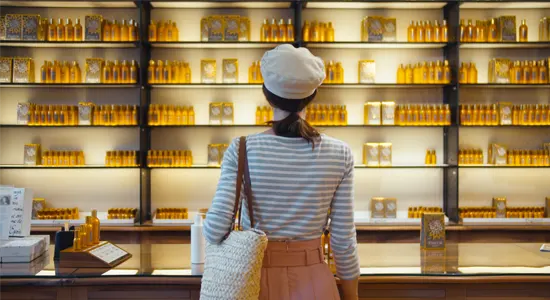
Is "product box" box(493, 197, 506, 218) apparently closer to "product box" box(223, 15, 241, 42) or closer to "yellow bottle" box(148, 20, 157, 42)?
"product box" box(223, 15, 241, 42)

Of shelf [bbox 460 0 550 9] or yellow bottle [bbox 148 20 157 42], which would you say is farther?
shelf [bbox 460 0 550 9]

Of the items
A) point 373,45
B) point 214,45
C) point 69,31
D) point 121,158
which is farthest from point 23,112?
point 373,45

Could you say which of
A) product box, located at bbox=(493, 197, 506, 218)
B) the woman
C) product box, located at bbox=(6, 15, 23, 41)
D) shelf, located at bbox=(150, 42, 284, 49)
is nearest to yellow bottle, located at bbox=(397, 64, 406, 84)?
shelf, located at bbox=(150, 42, 284, 49)

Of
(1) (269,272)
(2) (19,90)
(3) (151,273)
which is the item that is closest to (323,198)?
(1) (269,272)

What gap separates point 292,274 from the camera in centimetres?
185

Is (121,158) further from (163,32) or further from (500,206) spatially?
(500,206)

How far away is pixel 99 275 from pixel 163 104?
3.27 m

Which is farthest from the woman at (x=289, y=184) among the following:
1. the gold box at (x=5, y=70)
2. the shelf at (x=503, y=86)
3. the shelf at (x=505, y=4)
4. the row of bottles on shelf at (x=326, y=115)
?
the gold box at (x=5, y=70)

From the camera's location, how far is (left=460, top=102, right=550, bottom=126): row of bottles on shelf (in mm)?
5422

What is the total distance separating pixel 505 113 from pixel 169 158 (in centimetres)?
310

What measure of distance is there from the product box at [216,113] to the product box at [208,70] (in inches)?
8.9

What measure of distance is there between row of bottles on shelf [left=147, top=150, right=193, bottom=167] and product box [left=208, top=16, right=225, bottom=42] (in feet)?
3.48

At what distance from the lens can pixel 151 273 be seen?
248 cm

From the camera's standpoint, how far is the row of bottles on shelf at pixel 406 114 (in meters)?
5.43
